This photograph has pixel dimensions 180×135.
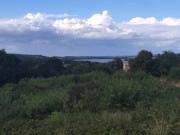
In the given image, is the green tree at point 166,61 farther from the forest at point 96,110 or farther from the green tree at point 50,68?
the forest at point 96,110

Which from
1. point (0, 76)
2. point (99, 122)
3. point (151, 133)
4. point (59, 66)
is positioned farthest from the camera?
point (59, 66)

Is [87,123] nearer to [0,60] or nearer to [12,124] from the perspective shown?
[12,124]

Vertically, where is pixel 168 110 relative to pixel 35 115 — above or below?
above

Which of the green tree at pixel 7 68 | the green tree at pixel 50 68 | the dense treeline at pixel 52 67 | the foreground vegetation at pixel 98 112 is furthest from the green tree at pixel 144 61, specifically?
the foreground vegetation at pixel 98 112

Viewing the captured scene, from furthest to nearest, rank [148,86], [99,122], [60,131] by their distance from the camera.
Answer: [148,86] → [99,122] → [60,131]

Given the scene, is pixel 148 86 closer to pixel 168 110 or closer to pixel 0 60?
pixel 168 110

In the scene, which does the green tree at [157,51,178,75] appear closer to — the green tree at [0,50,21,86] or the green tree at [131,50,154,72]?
the green tree at [131,50,154,72]

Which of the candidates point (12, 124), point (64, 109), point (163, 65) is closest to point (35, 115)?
point (64, 109)

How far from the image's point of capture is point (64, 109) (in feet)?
32.6

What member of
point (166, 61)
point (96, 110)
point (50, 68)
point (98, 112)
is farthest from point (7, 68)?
point (98, 112)

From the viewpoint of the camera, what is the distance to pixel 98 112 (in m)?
8.55

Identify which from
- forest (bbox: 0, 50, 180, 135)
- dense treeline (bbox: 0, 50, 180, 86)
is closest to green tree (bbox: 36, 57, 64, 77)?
dense treeline (bbox: 0, 50, 180, 86)

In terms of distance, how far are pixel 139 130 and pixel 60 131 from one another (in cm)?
165

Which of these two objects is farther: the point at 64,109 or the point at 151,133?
the point at 64,109
